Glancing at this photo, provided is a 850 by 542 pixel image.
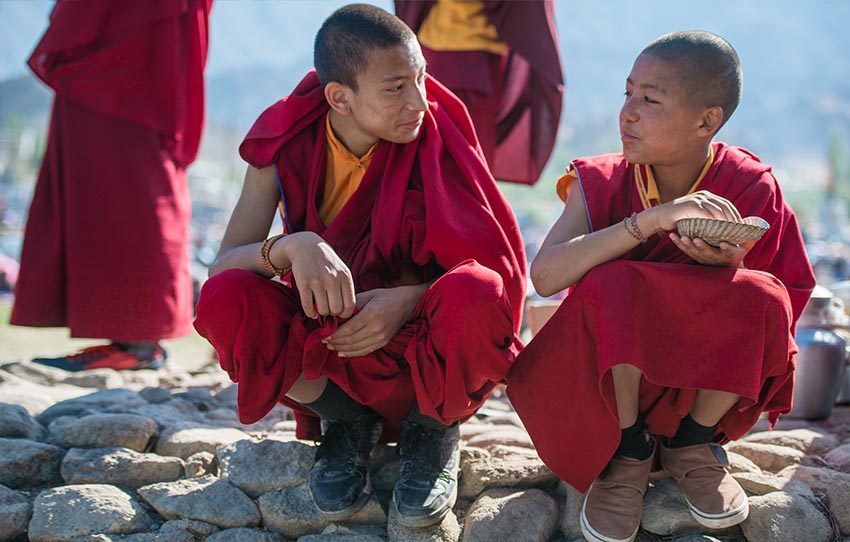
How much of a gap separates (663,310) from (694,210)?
25 cm

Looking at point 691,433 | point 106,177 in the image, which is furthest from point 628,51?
point 691,433

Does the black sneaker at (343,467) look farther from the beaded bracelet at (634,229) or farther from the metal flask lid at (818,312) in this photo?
the metal flask lid at (818,312)

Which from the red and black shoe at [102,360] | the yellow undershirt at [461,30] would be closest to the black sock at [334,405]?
the red and black shoe at [102,360]

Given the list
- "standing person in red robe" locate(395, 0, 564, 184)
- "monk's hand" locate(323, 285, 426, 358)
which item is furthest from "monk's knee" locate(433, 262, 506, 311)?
"standing person in red robe" locate(395, 0, 564, 184)

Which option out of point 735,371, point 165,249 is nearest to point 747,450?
point 735,371

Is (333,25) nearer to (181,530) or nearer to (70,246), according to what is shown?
(181,530)

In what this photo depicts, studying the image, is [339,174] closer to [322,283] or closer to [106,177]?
[322,283]

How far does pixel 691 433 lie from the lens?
2.22m

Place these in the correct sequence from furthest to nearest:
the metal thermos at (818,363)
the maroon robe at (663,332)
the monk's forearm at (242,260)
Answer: the metal thermos at (818,363) → the monk's forearm at (242,260) → the maroon robe at (663,332)

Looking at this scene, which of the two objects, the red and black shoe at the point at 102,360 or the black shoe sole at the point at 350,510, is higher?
the black shoe sole at the point at 350,510

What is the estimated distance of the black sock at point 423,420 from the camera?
7.60 feet

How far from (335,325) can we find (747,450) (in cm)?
144

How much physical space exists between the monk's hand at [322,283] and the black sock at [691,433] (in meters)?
0.93

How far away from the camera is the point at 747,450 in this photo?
8.79ft
